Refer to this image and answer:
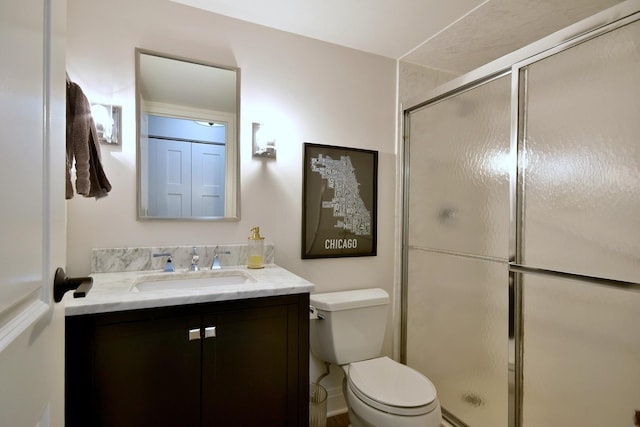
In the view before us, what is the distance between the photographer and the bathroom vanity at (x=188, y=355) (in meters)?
1.03

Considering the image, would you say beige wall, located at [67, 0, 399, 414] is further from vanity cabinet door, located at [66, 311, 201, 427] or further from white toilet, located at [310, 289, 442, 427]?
vanity cabinet door, located at [66, 311, 201, 427]

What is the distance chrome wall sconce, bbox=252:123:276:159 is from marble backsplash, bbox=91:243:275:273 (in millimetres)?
515

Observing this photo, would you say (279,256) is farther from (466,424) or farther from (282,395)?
(466,424)

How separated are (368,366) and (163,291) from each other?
3.61 ft

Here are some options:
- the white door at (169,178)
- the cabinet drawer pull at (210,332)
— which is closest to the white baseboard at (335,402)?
the cabinet drawer pull at (210,332)

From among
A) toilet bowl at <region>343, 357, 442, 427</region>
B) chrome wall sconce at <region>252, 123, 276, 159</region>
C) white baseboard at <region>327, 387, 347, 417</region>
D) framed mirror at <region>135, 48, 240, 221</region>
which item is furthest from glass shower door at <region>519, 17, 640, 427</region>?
framed mirror at <region>135, 48, 240, 221</region>

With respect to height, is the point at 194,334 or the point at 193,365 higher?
the point at 194,334

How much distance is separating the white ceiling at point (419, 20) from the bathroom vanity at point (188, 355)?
4.57ft

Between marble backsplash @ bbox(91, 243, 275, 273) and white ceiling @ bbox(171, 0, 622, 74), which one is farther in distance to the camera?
white ceiling @ bbox(171, 0, 622, 74)

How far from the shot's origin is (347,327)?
1.74 meters

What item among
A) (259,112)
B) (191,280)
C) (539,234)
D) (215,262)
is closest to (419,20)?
(259,112)

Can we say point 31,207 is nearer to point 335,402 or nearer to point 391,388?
point 391,388

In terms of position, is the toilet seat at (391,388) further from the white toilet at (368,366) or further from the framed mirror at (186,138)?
the framed mirror at (186,138)

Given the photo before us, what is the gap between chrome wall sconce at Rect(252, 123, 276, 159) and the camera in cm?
175
